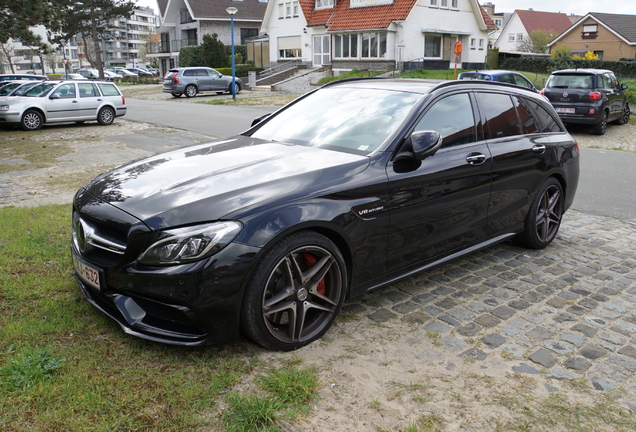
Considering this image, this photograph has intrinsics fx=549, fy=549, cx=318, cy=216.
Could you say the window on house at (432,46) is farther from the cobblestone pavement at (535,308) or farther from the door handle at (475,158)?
the door handle at (475,158)

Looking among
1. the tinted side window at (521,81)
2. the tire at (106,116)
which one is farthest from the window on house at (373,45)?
the tire at (106,116)

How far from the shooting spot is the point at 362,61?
135 ft

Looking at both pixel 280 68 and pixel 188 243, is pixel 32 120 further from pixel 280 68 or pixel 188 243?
pixel 280 68

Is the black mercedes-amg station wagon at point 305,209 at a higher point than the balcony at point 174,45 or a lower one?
lower

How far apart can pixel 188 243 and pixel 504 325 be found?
7.78 ft

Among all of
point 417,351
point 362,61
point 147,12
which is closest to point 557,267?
point 417,351

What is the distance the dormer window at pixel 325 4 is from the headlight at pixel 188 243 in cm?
4581

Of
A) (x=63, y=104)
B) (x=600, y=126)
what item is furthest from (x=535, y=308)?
(x=63, y=104)

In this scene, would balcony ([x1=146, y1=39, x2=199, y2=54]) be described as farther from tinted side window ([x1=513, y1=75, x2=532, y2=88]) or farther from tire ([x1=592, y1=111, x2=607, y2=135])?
tire ([x1=592, y1=111, x2=607, y2=135])

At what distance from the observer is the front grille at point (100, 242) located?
10.9ft

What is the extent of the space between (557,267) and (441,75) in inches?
1308

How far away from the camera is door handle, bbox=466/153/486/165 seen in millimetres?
4551

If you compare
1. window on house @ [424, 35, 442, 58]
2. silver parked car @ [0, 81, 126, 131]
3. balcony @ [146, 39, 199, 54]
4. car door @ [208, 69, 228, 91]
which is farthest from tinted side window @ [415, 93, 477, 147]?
balcony @ [146, 39, 199, 54]

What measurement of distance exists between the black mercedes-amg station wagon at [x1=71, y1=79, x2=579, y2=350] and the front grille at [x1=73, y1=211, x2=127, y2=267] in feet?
0.03
